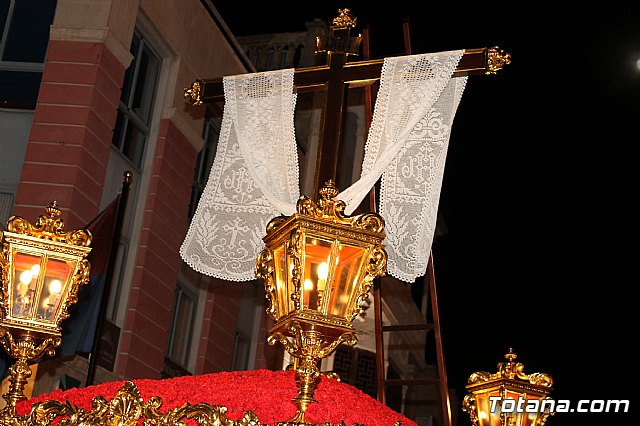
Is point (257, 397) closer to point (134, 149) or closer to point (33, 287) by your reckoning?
point (33, 287)

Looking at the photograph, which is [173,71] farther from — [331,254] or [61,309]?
[331,254]

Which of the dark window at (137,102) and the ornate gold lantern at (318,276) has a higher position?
the dark window at (137,102)

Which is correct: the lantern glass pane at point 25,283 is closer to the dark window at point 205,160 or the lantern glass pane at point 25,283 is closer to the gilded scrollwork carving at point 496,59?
the gilded scrollwork carving at point 496,59

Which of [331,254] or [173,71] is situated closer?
Answer: [331,254]

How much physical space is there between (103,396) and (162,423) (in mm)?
399

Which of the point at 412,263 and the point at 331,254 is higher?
the point at 412,263

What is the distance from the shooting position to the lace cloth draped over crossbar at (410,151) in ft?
17.7

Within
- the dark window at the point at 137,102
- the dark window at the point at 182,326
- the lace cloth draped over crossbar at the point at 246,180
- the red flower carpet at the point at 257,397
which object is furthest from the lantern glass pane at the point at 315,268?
the dark window at the point at 182,326

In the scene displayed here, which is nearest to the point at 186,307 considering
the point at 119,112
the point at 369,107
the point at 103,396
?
A: the point at 119,112

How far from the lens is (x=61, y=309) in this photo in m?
4.73

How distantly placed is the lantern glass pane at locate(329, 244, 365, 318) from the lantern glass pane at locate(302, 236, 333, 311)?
4 cm

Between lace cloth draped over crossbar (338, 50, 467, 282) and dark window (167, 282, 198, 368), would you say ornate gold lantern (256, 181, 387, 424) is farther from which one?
dark window (167, 282, 198, 368)

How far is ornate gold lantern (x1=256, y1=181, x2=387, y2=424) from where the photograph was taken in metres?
3.80

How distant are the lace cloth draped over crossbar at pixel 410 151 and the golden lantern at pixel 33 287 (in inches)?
60.6
